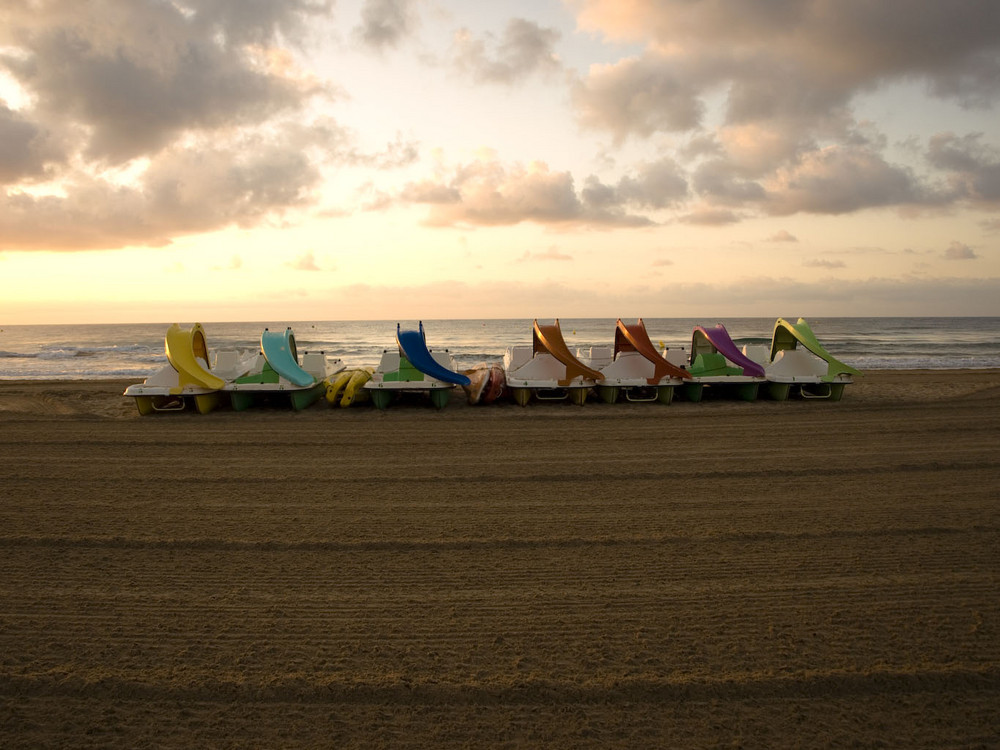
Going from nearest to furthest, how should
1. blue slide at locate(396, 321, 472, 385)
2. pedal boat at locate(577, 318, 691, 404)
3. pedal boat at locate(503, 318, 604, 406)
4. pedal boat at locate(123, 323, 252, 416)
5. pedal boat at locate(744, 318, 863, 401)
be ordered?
pedal boat at locate(123, 323, 252, 416) → blue slide at locate(396, 321, 472, 385) → pedal boat at locate(503, 318, 604, 406) → pedal boat at locate(577, 318, 691, 404) → pedal boat at locate(744, 318, 863, 401)

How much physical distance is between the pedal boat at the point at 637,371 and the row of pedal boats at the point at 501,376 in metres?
0.02

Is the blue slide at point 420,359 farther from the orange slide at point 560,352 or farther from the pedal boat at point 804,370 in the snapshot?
the pedal boat at point 804,370

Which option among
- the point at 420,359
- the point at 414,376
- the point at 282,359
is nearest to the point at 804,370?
the point at 420,359

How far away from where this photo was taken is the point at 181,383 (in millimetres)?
10719

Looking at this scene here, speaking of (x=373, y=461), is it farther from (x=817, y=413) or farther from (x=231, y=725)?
(x=817, y=413)

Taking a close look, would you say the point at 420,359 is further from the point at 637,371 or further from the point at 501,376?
the point at 637,371

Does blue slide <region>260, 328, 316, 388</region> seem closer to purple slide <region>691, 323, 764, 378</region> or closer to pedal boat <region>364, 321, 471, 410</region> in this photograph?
pedal boat <region>364, 321, 471, 410</region>

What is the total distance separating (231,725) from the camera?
2.70 meters

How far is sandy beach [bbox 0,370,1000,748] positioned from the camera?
2.74 metres

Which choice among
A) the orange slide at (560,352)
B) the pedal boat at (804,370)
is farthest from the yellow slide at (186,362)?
the pedal boat at (804,370)

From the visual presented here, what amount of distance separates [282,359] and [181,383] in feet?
5.98

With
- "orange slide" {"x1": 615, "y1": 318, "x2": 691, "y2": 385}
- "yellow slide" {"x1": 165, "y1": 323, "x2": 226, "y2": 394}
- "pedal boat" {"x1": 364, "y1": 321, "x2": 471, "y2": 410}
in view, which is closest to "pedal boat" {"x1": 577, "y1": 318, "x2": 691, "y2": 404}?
"orange slide" {"x1": 615, "y1": 318, "x2": 691, "y2": 385}

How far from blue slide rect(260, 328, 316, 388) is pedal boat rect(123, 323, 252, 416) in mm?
1018

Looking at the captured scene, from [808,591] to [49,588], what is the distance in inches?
206
